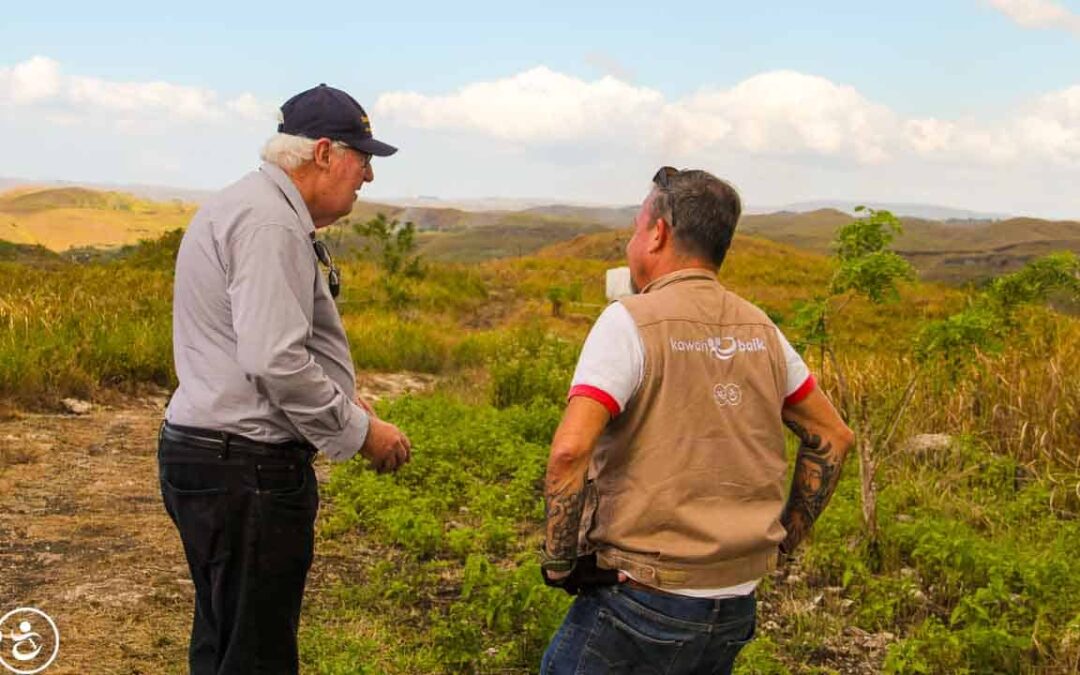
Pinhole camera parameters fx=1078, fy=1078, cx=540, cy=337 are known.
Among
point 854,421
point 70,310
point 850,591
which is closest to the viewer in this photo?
point 850,591

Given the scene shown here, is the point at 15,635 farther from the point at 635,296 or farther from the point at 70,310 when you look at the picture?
the point at 70,310

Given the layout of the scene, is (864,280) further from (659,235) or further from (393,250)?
(393,250)

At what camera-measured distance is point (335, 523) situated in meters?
6.70

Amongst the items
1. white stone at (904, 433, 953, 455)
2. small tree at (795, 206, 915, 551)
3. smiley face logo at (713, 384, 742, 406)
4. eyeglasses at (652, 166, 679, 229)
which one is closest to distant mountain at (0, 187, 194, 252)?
white stone at (904, 433, 953, 455)

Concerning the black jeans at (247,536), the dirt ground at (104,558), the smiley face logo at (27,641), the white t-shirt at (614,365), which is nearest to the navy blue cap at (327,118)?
the black jeans at (247,536)

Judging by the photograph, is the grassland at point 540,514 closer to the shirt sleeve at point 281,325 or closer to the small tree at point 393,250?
the shirt sleeve at point 281,325

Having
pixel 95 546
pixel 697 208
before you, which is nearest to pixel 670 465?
pixel 697 208

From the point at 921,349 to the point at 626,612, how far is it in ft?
16.2

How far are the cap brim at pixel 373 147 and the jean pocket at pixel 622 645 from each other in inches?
63.2

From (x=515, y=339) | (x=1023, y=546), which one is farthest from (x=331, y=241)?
(x=1023, y=546)

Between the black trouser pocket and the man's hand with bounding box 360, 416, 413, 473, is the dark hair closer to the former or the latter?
the man's hand with bounding box 360, 416, 413, 473

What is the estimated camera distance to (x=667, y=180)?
2.63 meters

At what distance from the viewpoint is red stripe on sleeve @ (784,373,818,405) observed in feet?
9.05

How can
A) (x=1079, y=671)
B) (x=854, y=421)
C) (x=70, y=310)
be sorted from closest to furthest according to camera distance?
1. (x=1079, y=671)
2. (x=854, y=421)
3. (x=70, y=310)
